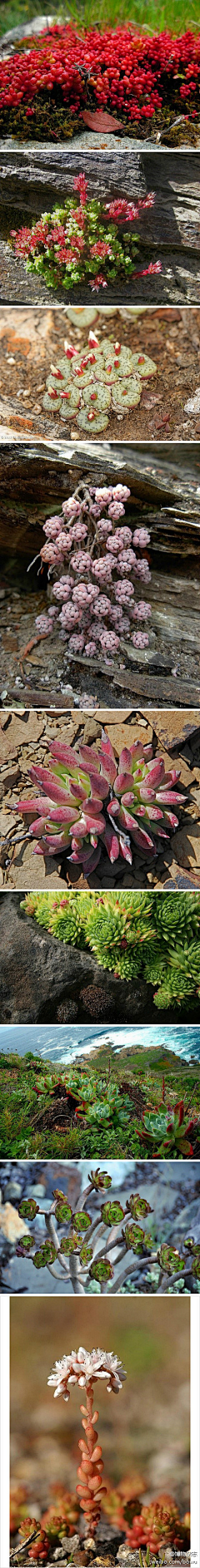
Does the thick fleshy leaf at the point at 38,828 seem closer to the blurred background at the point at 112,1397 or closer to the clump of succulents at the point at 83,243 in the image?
the blurred background at the point at 112,1397

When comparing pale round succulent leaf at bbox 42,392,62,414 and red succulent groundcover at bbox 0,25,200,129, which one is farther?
pale round succulent leaf at bbox 42,392,62,414

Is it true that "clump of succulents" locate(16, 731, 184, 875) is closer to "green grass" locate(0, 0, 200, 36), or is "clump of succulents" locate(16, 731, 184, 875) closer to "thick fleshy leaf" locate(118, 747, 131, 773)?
"thick fleshy leaf" locate(118, 747, 131, 773)

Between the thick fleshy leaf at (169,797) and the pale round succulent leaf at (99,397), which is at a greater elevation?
the pale round succulent leaf at (99,397)

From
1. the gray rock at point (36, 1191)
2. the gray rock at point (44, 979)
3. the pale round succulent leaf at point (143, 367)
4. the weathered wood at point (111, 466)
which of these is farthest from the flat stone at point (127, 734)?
the gray rock at point (36, 1191)


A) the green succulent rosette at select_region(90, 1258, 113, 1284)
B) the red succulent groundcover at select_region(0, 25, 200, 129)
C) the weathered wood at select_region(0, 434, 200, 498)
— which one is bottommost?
the green succulent rosette at select_region(90, 1258, 113, 1284)

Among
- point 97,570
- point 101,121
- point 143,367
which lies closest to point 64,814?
point 97,570

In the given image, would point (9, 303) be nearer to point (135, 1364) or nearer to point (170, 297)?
point (170, 297)

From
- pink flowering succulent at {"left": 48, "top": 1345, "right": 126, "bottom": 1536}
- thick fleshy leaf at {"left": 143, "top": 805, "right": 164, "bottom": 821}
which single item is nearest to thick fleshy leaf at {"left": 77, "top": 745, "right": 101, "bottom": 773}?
thick fleshy leaf at {"left": 143, "top": 805, "right": 164, "bottom": 821}
